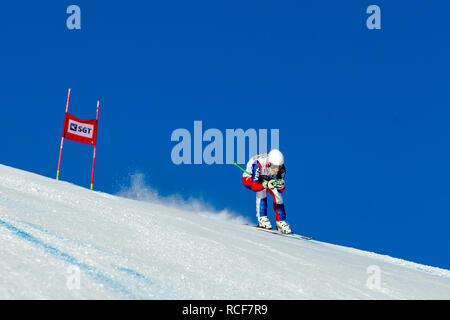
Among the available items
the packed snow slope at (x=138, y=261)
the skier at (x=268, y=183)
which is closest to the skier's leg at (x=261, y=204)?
the skier at (x=268, y=183)

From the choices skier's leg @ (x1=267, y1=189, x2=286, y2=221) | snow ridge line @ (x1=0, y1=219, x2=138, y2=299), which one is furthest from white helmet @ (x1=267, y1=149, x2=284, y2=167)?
snow ridge line @ (x1=0, y1=219, x2=138, y2=299)

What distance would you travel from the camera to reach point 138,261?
3.73 meters

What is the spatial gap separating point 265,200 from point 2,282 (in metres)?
6.95

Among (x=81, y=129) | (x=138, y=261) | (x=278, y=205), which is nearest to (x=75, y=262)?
(x=138, y=261)

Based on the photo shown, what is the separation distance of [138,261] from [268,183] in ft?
18.9

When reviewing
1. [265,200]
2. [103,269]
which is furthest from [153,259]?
[265,200]

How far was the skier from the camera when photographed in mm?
9273

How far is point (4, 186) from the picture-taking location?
5207 mm

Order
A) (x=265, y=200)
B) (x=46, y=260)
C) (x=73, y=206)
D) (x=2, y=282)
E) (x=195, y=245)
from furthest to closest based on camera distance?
(x=265, y=200) → (x=73, y=206) → (x=195, y=245) → (x=46, y=260) → (x=2, y=282)

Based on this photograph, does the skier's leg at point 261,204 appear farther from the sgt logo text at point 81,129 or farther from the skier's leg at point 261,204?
the sgt logo text at point 81,129

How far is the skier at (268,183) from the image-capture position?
9273 mm

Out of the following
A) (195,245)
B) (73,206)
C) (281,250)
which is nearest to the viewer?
(195,245)

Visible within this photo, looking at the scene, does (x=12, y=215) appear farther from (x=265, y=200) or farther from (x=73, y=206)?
(x=265, y=200)
